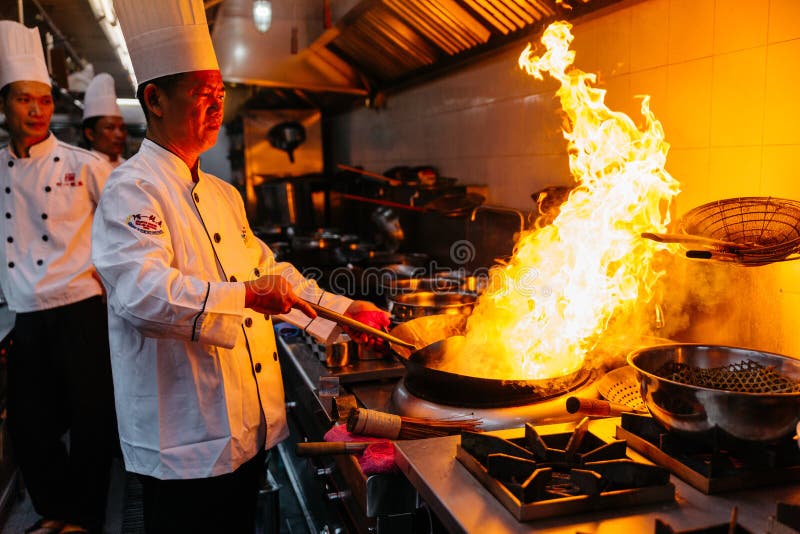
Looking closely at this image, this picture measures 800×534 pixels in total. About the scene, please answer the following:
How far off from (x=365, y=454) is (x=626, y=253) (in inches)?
52.5

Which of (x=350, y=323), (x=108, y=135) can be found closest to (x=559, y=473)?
(x=350, y=323)

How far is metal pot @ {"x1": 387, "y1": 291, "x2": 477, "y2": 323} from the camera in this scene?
2758 mm

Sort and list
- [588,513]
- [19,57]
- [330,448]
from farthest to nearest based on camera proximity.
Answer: [19,57]
[330,448]
[588,513]

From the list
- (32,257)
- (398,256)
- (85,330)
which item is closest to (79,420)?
(85,330)

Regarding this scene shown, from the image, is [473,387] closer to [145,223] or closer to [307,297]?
[307,297]

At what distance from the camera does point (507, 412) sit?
1825 millimetres

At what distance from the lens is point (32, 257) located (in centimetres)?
356

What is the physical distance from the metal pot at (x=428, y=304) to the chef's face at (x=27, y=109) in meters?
2.24

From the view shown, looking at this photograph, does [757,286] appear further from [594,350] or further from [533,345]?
[533,345]

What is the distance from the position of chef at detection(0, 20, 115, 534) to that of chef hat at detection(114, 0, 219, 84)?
5.56 feet

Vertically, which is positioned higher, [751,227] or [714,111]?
[714,111]

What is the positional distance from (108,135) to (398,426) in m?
4.25

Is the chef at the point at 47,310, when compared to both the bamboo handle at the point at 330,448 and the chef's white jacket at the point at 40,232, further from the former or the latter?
the bamboo handle at the point at 330,448

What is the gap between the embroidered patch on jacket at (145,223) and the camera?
6.13 ft
